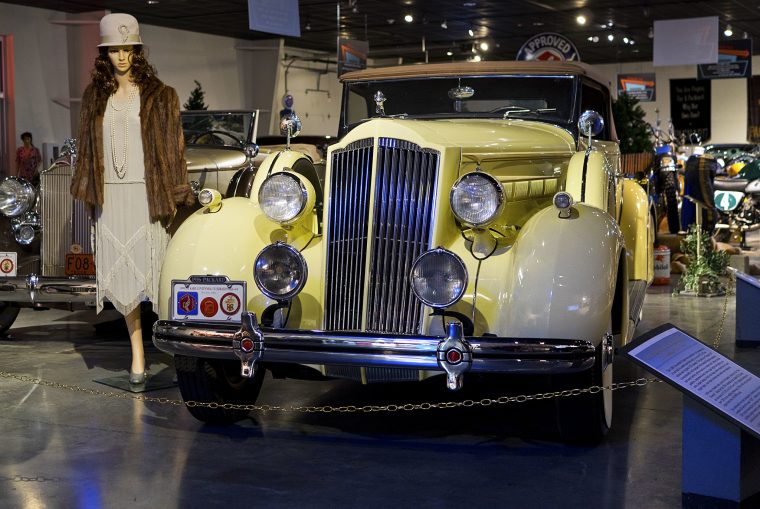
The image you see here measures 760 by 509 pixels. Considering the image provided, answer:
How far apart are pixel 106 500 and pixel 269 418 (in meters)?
1.26

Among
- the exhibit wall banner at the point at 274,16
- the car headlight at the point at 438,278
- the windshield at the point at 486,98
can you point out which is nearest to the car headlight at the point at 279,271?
the car headlight at the point at 438,278

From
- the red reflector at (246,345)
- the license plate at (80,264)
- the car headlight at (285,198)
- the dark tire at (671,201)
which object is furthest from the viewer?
the dark tire at (671,201)

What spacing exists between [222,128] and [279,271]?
4.46 m

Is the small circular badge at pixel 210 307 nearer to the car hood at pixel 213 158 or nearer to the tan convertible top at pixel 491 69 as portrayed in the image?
the tan convertible top at pixel 491 69

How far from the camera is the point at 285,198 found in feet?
14.0

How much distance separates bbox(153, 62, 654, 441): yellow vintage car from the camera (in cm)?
371

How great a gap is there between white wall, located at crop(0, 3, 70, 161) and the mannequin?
13058 mm

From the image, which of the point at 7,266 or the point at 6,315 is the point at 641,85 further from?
the point at 7,266

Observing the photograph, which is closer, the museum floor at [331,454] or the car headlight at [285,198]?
the museum floor at [331,454]

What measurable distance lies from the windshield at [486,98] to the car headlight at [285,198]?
3.70 ft

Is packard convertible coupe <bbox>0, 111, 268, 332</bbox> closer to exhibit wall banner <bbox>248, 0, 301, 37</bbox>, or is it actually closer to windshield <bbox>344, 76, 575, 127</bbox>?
windshield <bbox>344, 76, 575, 127</bbox>

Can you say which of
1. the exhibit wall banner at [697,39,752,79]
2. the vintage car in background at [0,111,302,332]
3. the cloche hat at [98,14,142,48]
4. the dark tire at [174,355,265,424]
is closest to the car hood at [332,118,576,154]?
the dark tire at [174,355,265,424]

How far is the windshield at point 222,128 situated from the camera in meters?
8.16

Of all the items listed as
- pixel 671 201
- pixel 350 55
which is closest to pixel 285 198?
pixel 671 201
